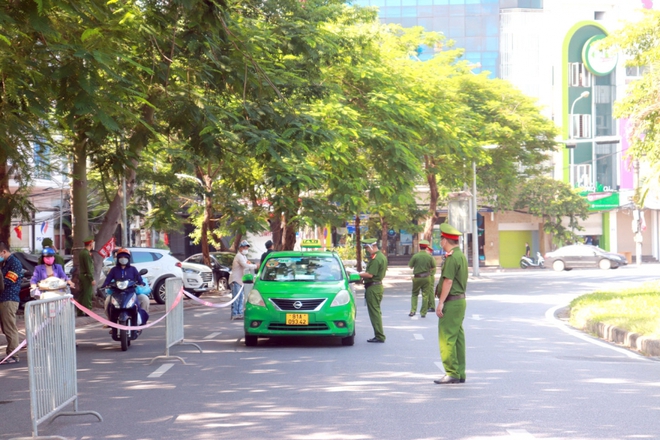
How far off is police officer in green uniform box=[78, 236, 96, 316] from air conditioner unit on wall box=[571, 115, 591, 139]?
49.8 meters

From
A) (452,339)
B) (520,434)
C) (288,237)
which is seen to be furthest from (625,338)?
(288,237)

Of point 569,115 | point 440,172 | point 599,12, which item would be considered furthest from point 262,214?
point 599,12

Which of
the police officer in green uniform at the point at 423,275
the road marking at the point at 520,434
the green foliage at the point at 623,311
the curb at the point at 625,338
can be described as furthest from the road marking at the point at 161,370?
the police officer in green uniform at the point at 423,275

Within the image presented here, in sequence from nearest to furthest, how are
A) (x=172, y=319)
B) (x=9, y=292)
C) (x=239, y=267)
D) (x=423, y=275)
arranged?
(x=172, y=319) < (x=9, y=292) < (x=423, y=275) < (x=239, y=267)

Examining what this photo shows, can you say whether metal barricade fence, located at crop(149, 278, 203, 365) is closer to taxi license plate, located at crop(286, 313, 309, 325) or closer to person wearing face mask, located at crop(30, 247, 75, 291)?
taxi license plate, located at crop(286, 313, 309, 325)

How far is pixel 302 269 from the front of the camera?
15820mm

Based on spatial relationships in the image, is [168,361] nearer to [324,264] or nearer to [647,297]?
[324,264]

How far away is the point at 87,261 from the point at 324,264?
6.30 m

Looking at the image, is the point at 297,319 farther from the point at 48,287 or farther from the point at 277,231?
the point at 277,231

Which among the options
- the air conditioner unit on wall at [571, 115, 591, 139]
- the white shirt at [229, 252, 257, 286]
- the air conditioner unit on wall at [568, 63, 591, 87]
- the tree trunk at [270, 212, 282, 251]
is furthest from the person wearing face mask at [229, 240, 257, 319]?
the air conditioner unit on wall at [568, 63, 591, 87]

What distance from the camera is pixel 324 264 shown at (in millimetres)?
15984

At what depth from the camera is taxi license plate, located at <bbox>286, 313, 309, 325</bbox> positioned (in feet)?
47.3

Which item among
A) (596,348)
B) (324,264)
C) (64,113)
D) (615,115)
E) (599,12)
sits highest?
(599,12)

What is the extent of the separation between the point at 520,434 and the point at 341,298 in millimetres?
7396
